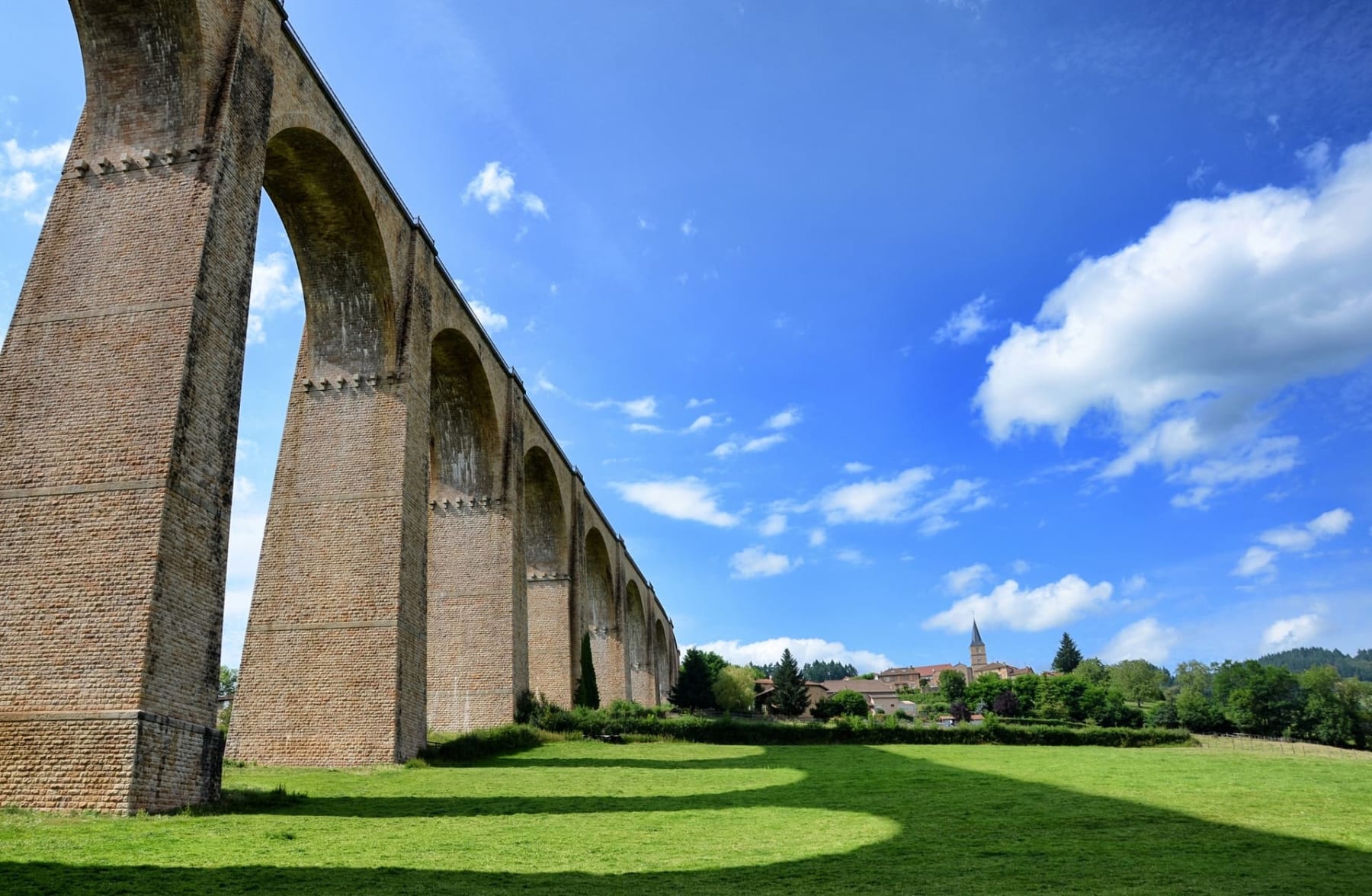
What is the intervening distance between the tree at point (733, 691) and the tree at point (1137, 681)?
61.5 m

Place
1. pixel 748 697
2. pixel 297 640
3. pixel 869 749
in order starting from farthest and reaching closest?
pixel 748 697 < pixel 869 749 < pixel 297 640

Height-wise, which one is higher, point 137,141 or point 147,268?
point 137,141

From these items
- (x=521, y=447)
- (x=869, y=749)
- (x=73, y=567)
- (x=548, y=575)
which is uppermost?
(x=521, y=447)

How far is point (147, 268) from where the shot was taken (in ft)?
36.9

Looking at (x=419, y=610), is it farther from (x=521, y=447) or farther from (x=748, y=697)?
(x=748, y=697)

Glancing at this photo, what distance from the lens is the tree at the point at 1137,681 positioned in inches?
4365

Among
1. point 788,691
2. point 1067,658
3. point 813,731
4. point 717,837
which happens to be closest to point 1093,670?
point 1067,658

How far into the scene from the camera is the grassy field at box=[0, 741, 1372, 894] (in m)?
6.33

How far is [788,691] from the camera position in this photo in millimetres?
67688

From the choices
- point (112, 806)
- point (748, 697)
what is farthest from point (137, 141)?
point (748, 697)

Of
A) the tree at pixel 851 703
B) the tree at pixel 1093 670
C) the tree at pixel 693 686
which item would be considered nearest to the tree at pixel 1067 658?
the tree at pixel 1093 670

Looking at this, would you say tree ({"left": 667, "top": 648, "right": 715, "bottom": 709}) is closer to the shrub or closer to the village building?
the shrub

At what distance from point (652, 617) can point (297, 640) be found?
1642 inches

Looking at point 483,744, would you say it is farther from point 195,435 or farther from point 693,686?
point 693,686
